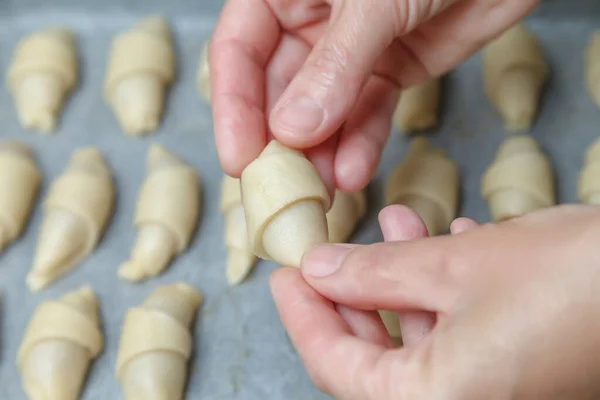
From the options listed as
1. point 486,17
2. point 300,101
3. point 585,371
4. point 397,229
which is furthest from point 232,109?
point 585,371

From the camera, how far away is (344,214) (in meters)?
1.18

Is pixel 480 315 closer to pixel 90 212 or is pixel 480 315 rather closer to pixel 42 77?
pixel 90 212

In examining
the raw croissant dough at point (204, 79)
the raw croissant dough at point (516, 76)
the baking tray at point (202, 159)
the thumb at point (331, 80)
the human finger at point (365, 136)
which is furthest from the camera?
the raw croissant dough at point (204, 79)

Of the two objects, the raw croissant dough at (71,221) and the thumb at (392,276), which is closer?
the thumb at (392,276)

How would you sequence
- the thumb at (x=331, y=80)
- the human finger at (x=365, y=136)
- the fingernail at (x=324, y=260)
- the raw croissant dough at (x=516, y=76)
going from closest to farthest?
the fingernail at (x=324, y=260) < the thumb at (x=331, y=80) < the human finger at (x=365, y=136) < the raw croissant dough at (x=516, y=76)

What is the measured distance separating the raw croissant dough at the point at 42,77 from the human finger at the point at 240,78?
1.79 feet

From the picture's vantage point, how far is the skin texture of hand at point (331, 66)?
858 millimetres

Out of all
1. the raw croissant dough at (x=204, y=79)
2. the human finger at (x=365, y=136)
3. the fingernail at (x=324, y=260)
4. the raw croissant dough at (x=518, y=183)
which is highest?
the fingernail at (x=324, y=260)

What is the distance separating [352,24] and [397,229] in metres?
0.27

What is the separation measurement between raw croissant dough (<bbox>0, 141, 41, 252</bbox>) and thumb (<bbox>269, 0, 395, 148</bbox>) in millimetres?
672

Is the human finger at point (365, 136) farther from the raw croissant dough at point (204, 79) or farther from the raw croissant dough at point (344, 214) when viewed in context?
the raw croissant dough at point (204, 79)

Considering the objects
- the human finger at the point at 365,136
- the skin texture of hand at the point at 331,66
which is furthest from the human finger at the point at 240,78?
the human finger at the point at 365,136

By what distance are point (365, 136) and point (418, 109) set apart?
347 mm

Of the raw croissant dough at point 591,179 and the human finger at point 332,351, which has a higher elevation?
the human finger at point 332,351
